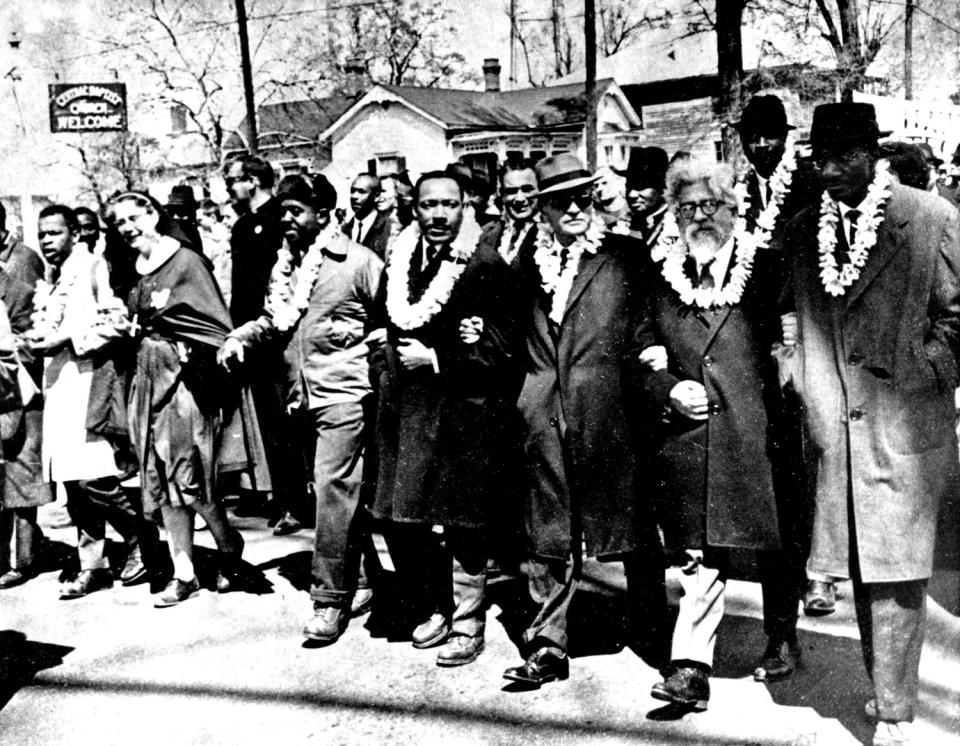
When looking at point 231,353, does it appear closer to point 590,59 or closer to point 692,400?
point 692,400

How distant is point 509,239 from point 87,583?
3113 millimetres

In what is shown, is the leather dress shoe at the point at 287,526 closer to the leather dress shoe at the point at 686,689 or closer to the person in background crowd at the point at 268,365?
the person in background crowd at the point at 268,365

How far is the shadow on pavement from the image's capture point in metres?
4.96

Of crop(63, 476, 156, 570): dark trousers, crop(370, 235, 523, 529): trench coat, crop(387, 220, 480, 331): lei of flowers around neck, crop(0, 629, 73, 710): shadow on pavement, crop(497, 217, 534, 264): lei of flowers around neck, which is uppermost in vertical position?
crop(497, 217, 534, 264): lei of flowers around neck

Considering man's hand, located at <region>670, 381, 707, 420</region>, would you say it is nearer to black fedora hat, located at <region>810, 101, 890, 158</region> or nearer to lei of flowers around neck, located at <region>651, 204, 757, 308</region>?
lei of flowers around neck, located at <region>651, 204, 757, 308</region>

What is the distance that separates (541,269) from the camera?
457 centimetres

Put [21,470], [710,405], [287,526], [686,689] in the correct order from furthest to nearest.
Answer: [287,526], [21,470], [710,405], [686,689]

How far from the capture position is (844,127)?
394 cm

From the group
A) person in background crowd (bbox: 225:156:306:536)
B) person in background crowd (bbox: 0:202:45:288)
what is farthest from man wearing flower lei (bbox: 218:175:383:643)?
person in background crowd (bbox: 0:202:45:288)

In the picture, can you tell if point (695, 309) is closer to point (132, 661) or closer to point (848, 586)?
point (848, 586)

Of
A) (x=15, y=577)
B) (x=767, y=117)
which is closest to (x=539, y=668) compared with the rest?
(x=767, y=117)

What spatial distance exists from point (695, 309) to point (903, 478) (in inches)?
39.3

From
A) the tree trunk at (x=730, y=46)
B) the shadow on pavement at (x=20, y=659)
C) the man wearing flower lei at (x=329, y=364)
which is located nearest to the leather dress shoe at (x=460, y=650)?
the man wearing flower lei at (x=329, y=364)

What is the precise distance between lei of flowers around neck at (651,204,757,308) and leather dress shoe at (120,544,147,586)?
374 centimetres
